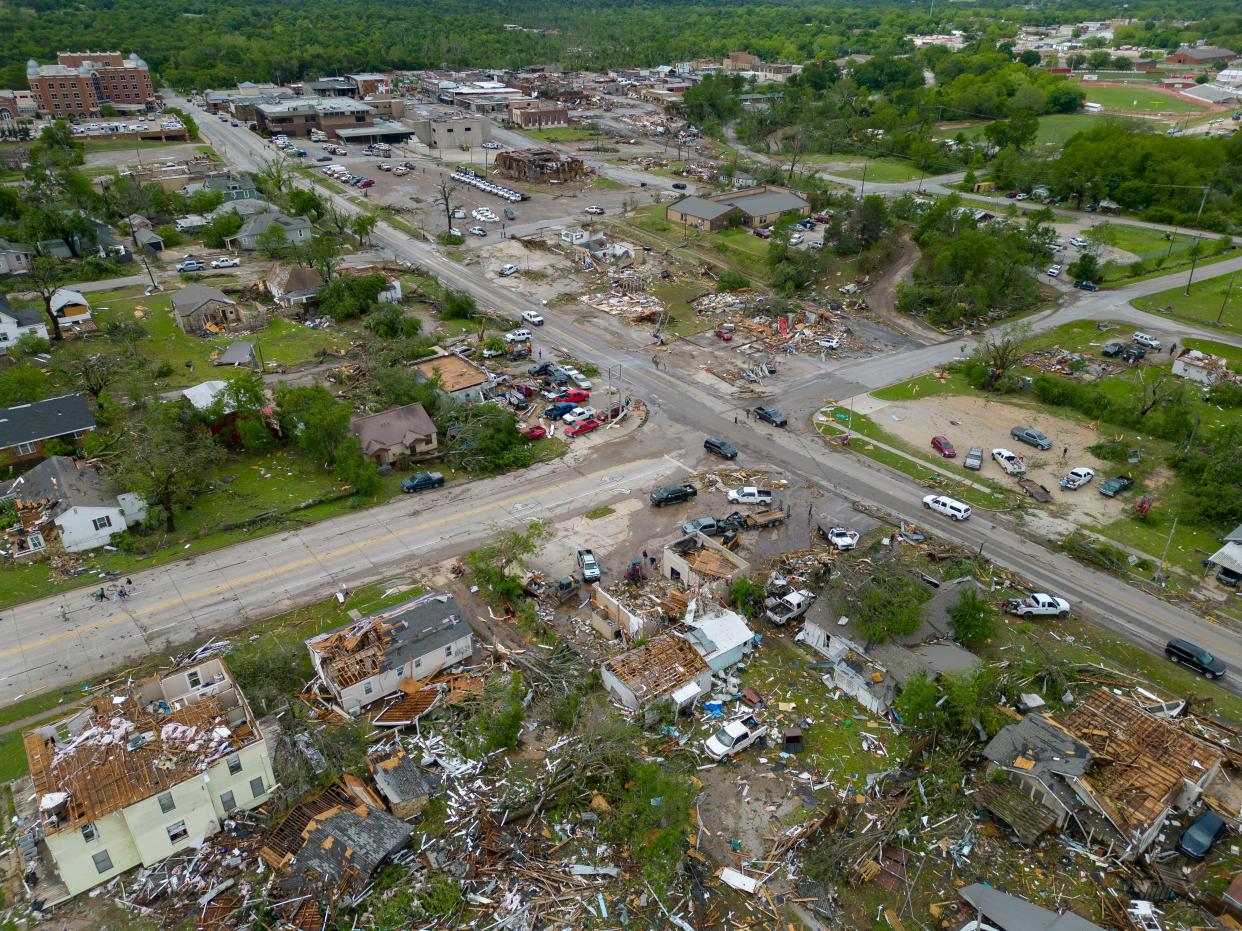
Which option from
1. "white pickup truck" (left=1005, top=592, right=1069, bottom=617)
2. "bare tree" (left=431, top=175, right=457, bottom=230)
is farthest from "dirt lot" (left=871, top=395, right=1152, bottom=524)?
"bare tree" (left=431, top=175, right=457, bottom=230)

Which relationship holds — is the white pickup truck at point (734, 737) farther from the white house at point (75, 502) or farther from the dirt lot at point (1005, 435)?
the white house at point (75, 502)

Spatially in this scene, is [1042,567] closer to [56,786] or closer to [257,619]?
[257,619]

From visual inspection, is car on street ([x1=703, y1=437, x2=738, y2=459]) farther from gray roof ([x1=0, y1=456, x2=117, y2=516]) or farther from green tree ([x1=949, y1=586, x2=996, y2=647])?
gray roof ([x1=0, y1=456, x2=117, y2=516])

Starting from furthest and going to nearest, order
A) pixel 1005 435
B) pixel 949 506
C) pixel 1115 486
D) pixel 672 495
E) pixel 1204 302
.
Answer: pixel 1204 302
pixel 1005 435
pixel 1115 486
pixel 672 495
pixel 949 506

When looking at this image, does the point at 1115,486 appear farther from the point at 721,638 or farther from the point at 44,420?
the point at 44,420

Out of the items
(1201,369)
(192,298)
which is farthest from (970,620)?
(192,298)

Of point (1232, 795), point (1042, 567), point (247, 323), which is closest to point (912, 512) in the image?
point (1042, 567)
